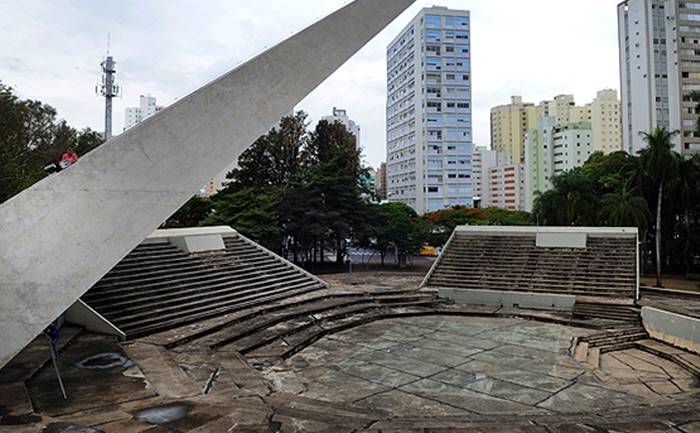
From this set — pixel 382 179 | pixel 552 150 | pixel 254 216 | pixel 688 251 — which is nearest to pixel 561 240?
pixel 688 251

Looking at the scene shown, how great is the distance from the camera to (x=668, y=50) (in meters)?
46.9

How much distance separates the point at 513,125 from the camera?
91.3 meters

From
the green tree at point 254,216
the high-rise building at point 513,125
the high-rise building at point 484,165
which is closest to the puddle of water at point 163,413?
the green tree at point 254,216

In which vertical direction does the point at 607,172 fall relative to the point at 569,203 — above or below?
above

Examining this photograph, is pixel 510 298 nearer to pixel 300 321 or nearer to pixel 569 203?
pixel 300 321

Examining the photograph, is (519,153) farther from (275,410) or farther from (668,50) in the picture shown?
(275,410)

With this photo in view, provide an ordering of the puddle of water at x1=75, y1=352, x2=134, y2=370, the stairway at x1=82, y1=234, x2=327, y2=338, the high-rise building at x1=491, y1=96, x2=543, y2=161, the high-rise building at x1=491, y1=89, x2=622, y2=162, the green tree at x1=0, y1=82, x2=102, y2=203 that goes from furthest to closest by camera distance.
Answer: the high-rise building at x1=491, y1=96, x2=543, y2=161
the high-rise building at x1=491, y1=89, x2=622, y2=162
the green tree at x1=0, y1=82, x2=102, y2=203
the stairway at x1=82, y1=234, x2=327, y2=338
the puddle of water at x1=75, y1=352, x2=134, y2=370

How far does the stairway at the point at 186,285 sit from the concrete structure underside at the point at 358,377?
60 centimetres

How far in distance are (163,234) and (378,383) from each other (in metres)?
9.62

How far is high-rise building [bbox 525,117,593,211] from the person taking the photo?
63.2 meters

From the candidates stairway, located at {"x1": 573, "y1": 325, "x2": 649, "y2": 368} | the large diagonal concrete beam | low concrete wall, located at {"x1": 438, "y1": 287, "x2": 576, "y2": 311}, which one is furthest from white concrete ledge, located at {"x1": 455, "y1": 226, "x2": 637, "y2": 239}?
the large diagonal concrete beam

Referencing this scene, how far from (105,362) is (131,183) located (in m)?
3.51

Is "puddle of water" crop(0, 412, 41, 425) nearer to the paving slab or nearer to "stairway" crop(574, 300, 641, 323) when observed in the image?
the paving slab

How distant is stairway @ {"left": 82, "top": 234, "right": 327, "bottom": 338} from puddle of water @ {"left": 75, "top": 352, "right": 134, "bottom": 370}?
4.14 feet
